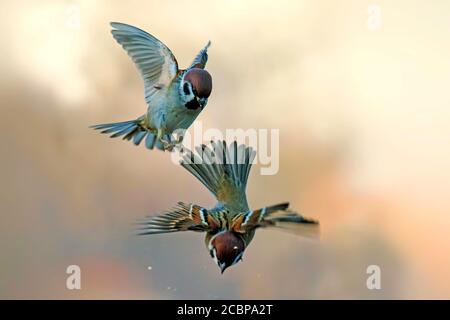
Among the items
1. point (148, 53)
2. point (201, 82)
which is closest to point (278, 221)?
point (201, 82)

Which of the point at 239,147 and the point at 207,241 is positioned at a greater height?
the point at 239,147

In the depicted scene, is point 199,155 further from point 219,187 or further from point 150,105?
point 150,105

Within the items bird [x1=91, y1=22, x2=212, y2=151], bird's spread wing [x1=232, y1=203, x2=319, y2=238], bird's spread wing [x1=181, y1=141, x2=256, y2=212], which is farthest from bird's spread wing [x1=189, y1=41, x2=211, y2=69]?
bird's spread wing [x1=232, y1=203, x2=319, y2=238]

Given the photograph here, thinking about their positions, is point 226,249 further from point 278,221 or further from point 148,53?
point 148,53

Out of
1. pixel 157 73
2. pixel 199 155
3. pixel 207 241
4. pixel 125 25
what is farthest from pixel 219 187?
pixel 125 25

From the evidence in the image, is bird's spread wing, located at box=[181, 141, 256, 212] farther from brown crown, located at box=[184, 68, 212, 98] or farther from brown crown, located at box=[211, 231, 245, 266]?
brown crown, located at box=[211, 231, 245, 266]

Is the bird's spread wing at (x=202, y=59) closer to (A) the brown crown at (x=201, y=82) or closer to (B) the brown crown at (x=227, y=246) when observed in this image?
(A) the brown crown at (x=201, y=82)
